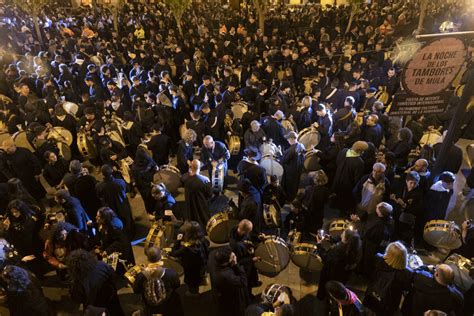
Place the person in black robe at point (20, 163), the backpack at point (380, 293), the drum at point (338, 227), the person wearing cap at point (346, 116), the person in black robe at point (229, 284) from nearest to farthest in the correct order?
the person in black robe at point (229, 284), the backpack at point (380, 293), the drum at point (338, 227), the person in black robe at point (20, 163), the person wearing cap at point (346, 116)

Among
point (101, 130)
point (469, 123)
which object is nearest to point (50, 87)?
point (101, 130)

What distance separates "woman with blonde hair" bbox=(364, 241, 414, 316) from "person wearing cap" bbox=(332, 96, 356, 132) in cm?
519

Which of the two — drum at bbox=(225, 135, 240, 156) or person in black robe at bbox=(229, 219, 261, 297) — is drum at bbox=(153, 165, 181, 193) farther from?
person in black robe at bbox=(229, 219, 261, 297)

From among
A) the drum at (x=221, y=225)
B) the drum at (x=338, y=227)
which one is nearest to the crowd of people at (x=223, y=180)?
the drum at (x=338, y=227)

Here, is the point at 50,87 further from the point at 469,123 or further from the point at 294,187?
the point at 469,123

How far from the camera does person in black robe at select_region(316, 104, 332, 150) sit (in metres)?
9.15

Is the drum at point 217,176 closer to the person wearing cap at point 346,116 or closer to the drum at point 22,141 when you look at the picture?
the person wearing cap at point 346,116

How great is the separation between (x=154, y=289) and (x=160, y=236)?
155 centimetres

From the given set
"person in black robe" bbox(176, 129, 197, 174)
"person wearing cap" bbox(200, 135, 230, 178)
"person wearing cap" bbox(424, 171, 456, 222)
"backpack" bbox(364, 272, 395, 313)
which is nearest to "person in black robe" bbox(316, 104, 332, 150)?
"person wearing cap" bbox(200, 135, 230, 178)

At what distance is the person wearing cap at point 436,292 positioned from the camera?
4.36m

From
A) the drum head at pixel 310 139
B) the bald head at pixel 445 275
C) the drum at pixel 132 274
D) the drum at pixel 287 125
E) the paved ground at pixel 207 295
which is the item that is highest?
the drum at pixel 287 125

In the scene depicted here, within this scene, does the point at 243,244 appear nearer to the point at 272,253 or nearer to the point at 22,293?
the point at 272,253

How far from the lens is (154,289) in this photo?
457 cm

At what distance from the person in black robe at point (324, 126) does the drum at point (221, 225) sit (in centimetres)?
380
